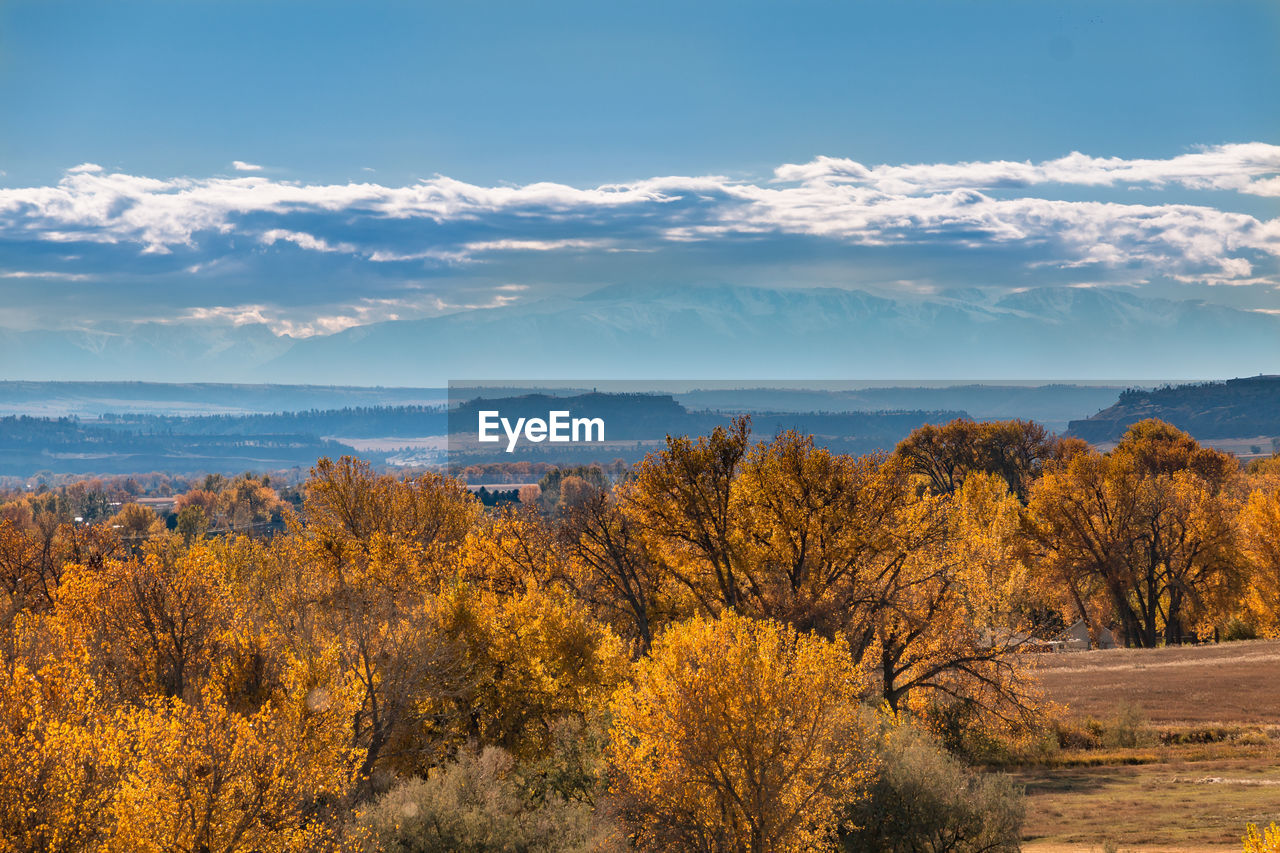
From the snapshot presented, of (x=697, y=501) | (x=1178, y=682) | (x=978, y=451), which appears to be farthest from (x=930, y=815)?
(x=978, y=451)

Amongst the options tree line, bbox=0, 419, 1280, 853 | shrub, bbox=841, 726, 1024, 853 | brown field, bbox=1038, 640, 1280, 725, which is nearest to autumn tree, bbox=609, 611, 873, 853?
tree line, bbox=0, 419, 1280, 853

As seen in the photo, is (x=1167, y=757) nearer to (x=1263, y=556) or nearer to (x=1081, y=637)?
(x=1263, y=556)

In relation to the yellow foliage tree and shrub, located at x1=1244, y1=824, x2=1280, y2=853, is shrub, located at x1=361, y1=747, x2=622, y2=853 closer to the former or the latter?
shrub, located at x1=1244, y1=824, x2=1280, y2=853

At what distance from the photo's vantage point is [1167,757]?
49719 millimetres

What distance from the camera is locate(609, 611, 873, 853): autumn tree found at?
3027 centimetres

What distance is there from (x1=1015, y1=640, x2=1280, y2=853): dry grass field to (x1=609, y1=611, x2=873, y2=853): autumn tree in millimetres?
11314

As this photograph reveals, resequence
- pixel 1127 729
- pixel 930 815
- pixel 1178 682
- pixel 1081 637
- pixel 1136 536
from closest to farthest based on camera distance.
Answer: pixel 930 815 → pixel 1127 729 → pixel 1178 682 → pixel 1136 536 → pixel 1081 637

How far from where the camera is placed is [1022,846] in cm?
3731

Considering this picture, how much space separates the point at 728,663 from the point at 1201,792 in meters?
Answer: 23.5

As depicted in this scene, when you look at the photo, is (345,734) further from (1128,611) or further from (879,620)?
(1128,611)

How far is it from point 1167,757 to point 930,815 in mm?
22592

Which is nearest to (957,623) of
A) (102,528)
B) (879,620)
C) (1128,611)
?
(879,620)

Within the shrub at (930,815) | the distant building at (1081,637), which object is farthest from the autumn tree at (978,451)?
the shrub at (930,815)

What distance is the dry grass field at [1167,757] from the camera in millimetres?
37000
